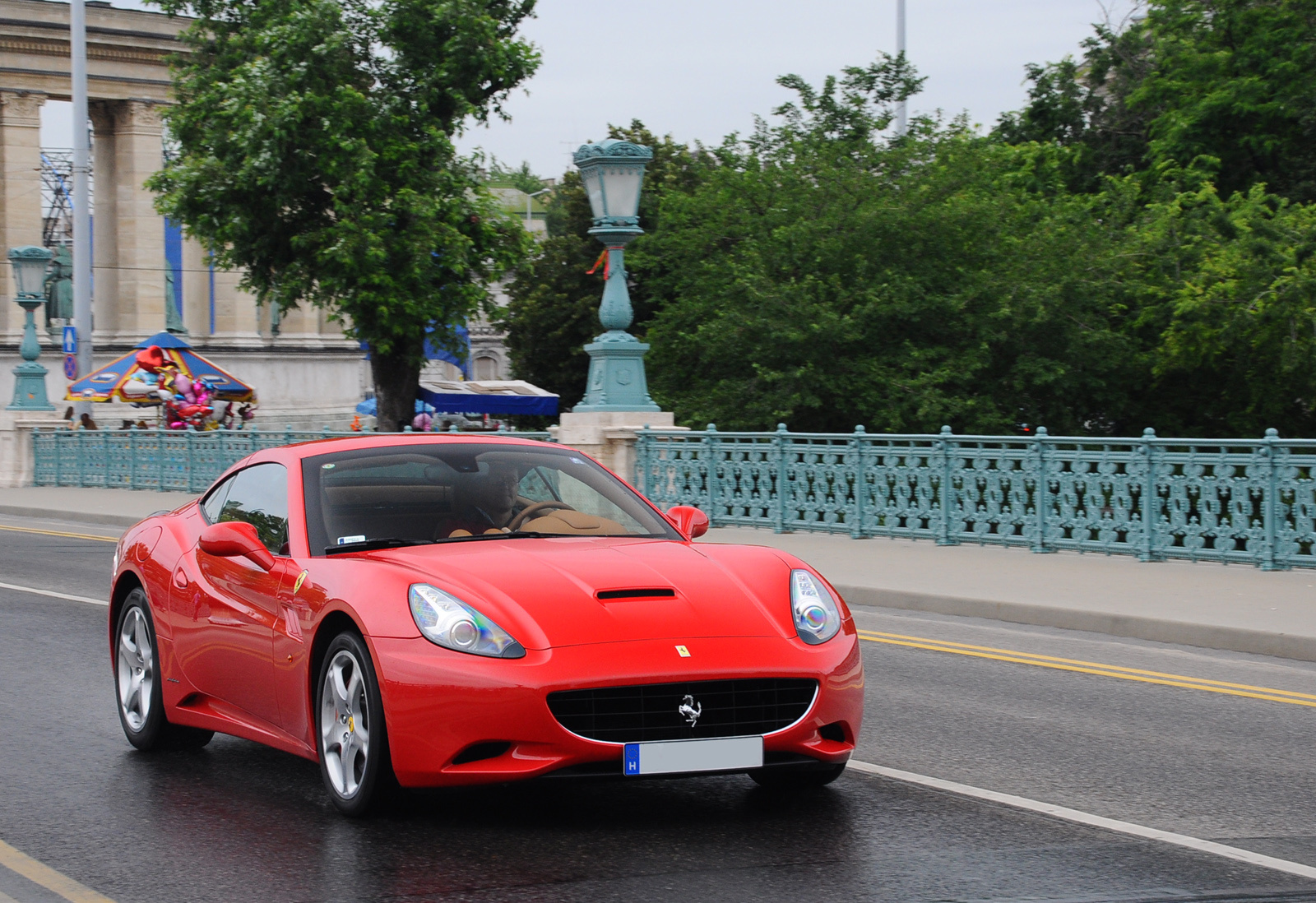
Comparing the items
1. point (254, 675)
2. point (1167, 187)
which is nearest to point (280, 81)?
point (1167, 187)

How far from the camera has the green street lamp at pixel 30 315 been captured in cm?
3384

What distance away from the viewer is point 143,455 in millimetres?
31219

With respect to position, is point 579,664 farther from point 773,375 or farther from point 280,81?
point 280,81

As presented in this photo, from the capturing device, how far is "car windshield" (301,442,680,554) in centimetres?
607

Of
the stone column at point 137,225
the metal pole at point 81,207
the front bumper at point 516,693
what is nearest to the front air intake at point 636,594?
the front bumper at point 516,693

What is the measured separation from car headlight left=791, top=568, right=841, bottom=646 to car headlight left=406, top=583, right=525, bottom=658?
3.40 feet

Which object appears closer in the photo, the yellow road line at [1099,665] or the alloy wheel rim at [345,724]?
the alloy wheel rim at [345,724]

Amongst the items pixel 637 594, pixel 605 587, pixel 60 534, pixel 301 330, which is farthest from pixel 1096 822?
pixel 301 330

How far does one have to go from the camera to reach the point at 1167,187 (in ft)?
117

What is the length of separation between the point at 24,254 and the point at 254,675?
30.5 meters

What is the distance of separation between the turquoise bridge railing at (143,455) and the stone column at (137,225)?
18433 mm

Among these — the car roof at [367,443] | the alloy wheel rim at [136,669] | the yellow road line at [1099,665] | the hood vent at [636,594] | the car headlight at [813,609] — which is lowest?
the yellow road line at [1099,665]

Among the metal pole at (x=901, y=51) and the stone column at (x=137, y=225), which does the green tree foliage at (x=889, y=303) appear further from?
the stone column at (x=137, y=225)

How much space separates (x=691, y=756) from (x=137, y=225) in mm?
50852
